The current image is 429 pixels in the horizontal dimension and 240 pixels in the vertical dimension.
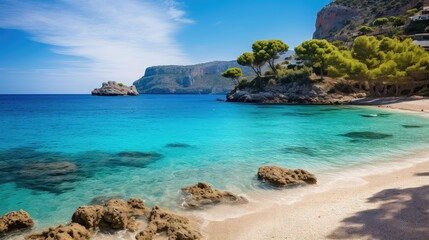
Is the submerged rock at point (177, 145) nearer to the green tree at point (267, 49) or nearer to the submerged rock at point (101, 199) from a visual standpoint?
the submerged rock at point (101, 199)

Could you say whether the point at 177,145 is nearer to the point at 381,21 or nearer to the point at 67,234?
the point at 67,234

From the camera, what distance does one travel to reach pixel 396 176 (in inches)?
427

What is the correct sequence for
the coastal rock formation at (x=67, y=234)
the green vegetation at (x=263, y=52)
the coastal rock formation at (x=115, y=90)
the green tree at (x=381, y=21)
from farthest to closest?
the coastal rock formation at (x=115, y=90) < the green tree at (x=381, y=21) < the green vegetation at (x=263, y=52) < the coastal rock formation at (x=67, y=234)

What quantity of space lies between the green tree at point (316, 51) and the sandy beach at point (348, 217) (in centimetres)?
5720

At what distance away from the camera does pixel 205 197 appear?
9430 millimetres

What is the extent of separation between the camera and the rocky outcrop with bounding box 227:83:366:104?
6100cm

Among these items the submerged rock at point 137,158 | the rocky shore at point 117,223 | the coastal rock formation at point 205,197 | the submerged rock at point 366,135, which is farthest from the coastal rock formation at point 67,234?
the submerged rock at point 366,135

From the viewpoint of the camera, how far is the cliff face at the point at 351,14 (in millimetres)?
111875

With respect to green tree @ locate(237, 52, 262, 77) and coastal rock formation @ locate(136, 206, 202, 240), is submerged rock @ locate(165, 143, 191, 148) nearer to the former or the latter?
coastal rock formation @ locate(136, 206, 202, 240)

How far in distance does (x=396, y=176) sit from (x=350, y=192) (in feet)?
9.42

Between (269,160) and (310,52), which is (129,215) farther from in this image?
(310,52)

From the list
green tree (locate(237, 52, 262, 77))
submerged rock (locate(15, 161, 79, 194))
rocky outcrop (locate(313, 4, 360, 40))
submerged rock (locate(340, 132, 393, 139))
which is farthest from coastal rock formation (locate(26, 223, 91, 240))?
rocky outcrop (locate(313, 4, 360, 40))

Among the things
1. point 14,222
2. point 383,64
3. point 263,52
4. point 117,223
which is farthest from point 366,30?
point 14,222

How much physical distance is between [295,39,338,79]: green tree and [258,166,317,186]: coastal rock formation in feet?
185
